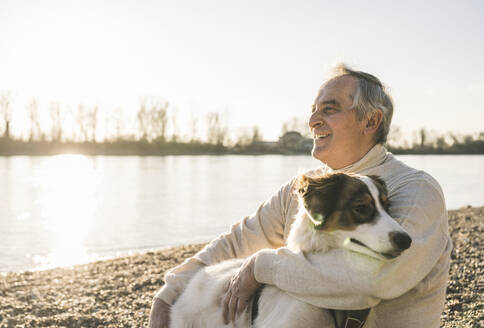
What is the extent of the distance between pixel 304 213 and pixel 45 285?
8.52m

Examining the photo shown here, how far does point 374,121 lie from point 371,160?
407mm

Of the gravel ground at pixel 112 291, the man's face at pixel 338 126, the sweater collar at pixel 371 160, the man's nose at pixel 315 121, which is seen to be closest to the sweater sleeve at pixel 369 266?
the sweater collar at pixel 371 160

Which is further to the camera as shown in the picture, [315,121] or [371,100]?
[315,121]

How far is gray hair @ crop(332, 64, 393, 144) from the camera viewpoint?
3.89 metres

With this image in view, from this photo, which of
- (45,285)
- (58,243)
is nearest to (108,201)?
(58,243)

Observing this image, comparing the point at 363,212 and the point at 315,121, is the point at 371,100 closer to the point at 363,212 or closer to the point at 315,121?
the point at 315,121

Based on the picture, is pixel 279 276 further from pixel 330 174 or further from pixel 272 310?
pixel 330 174

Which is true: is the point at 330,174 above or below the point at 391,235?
above

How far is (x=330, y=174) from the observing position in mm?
2898

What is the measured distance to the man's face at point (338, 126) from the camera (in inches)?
154

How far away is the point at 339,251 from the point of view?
2729mm

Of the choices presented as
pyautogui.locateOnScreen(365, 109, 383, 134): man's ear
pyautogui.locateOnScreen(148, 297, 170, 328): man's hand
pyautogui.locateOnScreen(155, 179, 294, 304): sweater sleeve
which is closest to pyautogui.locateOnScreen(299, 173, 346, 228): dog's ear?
pyautogui.locateOnScreen(155, 179, 294, 304): sweater sleeve

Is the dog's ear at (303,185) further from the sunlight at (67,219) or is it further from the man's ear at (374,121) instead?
the sunlight at (67,219)

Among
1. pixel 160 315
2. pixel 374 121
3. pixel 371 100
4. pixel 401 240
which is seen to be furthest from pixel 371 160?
pixel 160 315
